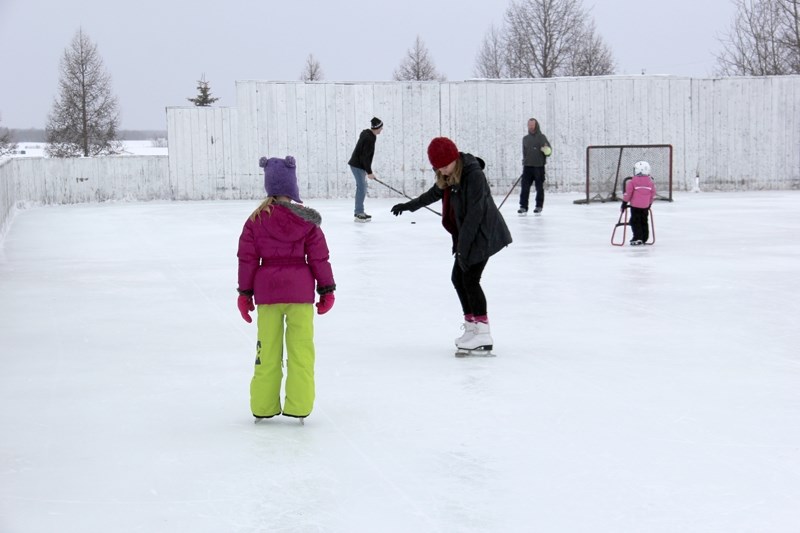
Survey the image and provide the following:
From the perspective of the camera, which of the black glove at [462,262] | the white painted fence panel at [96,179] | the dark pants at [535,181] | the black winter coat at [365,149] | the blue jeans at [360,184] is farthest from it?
the white painted fence panel at [96,179]

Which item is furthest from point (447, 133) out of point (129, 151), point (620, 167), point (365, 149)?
point (129, 151)

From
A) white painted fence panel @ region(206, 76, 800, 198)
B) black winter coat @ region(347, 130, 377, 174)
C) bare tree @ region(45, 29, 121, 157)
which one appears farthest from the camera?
bare tree @ region(45, 29, 121, 157)

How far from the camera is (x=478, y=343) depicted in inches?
247

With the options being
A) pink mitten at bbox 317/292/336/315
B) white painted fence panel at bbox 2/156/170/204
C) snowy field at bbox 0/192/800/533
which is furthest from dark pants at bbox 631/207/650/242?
white painted fence panel at bbox 2/156/170/204

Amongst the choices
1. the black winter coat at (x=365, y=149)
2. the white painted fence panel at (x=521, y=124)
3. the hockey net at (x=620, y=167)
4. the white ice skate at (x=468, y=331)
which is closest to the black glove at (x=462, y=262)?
the white ice skate at (x=468, y=331)

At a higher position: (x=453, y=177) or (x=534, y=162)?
(x=534, y=162)

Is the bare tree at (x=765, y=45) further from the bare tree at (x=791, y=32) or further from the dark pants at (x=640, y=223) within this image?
the dark pants at (x=640, y=223)

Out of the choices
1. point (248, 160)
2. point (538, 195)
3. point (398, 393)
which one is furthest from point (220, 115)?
point (398, 393)

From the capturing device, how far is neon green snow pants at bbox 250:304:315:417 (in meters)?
4.66

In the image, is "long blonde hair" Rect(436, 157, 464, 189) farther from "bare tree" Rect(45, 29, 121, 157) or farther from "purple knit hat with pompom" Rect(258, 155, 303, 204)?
"bare tree" Rect(45, 29, 121, 157)

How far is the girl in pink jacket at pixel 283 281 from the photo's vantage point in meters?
4.61

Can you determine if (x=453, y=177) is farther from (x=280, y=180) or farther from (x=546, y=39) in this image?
(x=546, y=39)

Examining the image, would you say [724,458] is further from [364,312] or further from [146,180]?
[146,180]

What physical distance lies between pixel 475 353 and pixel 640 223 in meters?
6.49
